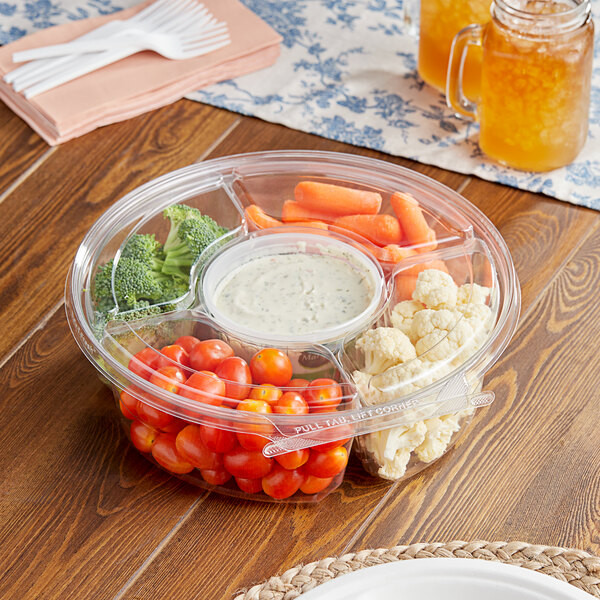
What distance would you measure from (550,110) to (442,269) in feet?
1.54

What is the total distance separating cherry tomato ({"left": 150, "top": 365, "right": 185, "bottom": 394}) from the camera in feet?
3.88

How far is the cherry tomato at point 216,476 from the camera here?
4.03 ft

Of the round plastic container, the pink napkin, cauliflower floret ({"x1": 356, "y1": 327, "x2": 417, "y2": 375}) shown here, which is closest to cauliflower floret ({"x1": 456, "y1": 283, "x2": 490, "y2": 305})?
the round plastic container

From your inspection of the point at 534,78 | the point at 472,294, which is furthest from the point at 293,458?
the point at 534,78

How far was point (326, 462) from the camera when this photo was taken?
118 cm

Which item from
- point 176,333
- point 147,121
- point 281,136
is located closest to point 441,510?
point 176,333

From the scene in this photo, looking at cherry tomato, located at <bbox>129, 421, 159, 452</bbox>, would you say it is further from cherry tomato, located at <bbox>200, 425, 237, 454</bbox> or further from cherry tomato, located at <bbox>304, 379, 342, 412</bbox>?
cherry tomato, located at <bbox>304, 379, 342, 412</bbox>

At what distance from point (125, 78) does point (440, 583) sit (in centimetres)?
136

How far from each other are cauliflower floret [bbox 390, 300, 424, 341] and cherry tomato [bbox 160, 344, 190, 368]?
11.6 inches

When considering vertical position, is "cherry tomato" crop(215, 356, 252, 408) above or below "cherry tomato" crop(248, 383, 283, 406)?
above

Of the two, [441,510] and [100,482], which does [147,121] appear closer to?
[100,482]

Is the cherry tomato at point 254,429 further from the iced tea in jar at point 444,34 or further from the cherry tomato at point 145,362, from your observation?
the iced tea in jar at point 444,34

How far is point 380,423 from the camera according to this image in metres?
1.15

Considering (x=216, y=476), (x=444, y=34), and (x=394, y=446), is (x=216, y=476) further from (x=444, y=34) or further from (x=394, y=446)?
(x=444, y=34)
